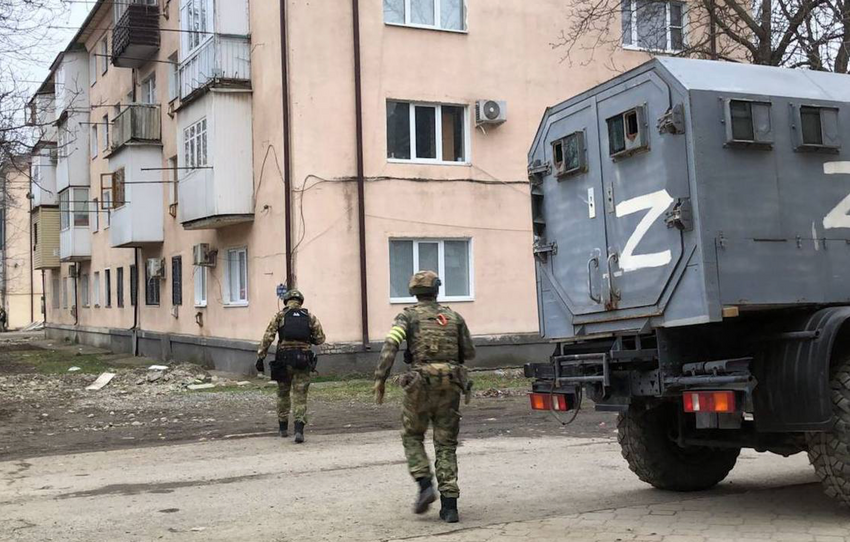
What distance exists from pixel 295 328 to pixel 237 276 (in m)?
9.60

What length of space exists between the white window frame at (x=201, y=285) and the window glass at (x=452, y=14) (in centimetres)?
789

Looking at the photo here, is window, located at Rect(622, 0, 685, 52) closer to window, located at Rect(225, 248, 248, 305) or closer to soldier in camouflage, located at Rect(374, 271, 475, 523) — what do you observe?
window, located at Rect(225, 248, 248, 305)

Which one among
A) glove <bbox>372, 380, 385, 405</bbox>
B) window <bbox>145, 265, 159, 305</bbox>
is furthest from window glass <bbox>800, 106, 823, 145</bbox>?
window <bbox>145, 265, 159, 305</bbox>

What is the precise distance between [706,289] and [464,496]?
2698mm

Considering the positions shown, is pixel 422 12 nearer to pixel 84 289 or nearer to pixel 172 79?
pixel 172 79

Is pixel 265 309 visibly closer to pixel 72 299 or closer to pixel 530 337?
pixel 530 337

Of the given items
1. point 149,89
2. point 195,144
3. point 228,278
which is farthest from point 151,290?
point 195,144

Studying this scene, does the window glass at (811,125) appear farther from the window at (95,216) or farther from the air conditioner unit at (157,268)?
the window at (95,216)

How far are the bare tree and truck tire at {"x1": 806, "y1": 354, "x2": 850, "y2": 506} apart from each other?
40.8ft

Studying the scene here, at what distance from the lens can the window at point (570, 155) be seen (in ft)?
24.2

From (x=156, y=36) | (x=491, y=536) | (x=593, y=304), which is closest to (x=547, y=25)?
(x=156, y=36)

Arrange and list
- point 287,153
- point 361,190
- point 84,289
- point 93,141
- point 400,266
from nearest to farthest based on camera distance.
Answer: point 287,153 → point 361,190 → point 400,266 → point 93,141 → point 84,289

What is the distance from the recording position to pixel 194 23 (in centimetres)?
2120

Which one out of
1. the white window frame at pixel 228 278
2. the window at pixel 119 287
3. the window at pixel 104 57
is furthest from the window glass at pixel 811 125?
the window at pixel 104 57
